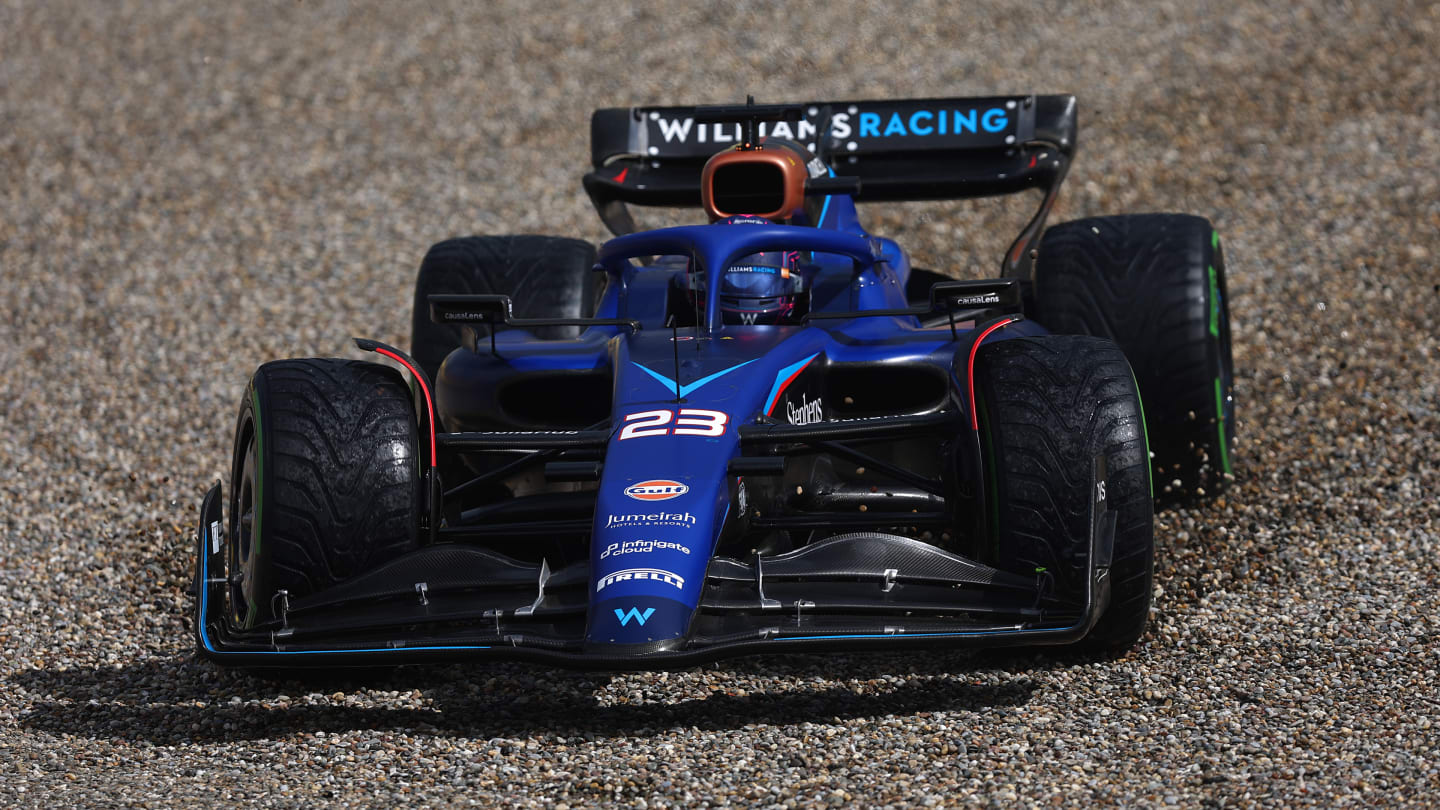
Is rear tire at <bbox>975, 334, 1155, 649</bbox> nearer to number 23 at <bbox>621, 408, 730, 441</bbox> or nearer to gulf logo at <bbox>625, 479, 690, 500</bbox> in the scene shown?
number 23 at <bbox>621, 408, 730, 441</bbox>

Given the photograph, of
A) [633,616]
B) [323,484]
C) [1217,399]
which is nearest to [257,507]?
[323,484]

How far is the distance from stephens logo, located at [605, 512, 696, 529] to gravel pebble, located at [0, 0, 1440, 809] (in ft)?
2.14

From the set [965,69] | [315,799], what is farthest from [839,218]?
[965,69]

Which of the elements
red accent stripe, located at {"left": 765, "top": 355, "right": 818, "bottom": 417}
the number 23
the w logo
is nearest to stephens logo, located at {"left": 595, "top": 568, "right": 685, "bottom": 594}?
the w logo

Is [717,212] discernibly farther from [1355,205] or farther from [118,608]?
[1355,205]

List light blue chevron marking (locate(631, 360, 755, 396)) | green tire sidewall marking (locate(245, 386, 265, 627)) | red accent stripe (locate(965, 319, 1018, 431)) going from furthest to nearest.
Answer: light blue chevron marking (locate(631, 360, 755, 396)), red accent stripe (locate(965, 319, 1018, 431)), green tire sidewall marking (locate(245, 386, 265, 627))

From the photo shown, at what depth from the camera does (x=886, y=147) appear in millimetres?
9562

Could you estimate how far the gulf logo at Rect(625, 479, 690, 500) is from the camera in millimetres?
5621

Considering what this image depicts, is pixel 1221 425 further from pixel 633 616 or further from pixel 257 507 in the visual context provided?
pixel 257 507

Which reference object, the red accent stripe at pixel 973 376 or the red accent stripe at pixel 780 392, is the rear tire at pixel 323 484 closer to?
the red accent stripe at pixel 780 392

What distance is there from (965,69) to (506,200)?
485cm

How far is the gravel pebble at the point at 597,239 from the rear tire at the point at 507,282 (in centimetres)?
147

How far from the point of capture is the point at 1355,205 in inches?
511

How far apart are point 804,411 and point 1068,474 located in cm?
128
